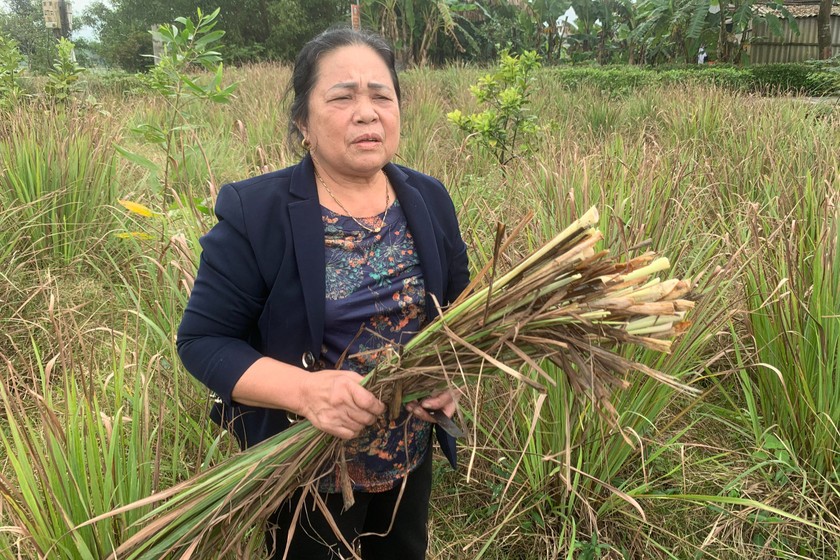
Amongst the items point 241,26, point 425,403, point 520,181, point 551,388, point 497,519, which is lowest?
point 497,519

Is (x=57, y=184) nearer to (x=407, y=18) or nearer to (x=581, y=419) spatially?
(x=581, y=419)

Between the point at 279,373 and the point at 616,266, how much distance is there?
0.63 metres

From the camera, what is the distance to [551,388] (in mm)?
1880

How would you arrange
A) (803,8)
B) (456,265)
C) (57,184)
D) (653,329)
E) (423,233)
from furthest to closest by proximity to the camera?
(803,8)
(57,184)
(456,265)
(423,233)
(653,329)

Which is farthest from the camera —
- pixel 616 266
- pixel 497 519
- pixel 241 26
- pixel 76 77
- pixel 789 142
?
pixel 241 26

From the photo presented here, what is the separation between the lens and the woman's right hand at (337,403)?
109cm

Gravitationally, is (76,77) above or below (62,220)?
above

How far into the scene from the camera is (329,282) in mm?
1272

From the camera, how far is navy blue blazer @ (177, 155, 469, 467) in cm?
119

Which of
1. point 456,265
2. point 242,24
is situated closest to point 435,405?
point 456,265

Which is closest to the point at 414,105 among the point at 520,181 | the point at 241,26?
the point at 520,181

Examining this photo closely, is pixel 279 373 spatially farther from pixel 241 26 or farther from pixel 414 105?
pixel 241 26

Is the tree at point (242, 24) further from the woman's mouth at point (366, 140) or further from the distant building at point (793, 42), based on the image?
the woman's mouth at point (366, 140)

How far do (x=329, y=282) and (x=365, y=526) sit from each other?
2.31 ft
